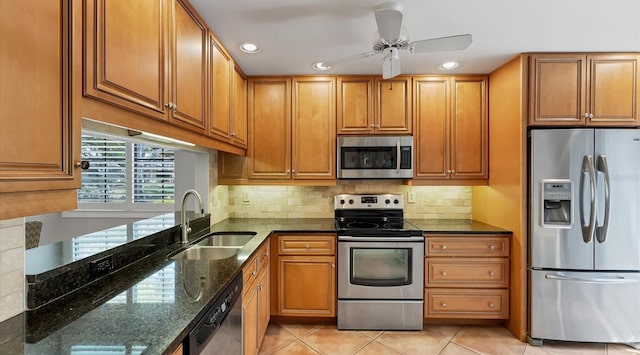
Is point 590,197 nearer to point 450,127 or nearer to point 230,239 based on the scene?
point 450,127

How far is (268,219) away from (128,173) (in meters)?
1.76

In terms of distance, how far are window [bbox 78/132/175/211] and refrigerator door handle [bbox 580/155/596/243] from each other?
3995mm

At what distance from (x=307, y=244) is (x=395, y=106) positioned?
5.25 feet

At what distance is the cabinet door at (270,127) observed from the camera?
3006 mm

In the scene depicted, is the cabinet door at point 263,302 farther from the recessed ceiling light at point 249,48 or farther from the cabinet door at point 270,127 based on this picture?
the recessed ceiling light at point 249,48

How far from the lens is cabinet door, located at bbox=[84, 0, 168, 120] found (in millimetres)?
991

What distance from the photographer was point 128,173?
348 centimetres

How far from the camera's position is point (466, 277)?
2668mm

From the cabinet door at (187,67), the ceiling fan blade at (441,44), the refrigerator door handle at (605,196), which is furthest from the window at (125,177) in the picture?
the refrigerator door handle at (605,196)

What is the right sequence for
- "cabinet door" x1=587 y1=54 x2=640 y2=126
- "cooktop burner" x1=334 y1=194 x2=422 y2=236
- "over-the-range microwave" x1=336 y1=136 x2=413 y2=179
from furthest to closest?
"cooktop burner" x1=334 y1=194 x2=422 y2=236
"over-the-range microwave" x1=336 y1=136 x2=413 y2=179
"cabinet door" x1=587 y1=54 x2=640 y2=126

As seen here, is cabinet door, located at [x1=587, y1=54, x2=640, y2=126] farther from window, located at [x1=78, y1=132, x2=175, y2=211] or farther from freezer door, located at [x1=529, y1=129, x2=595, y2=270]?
window, located at [x1=78, y1=132, x2=175, y2=211]

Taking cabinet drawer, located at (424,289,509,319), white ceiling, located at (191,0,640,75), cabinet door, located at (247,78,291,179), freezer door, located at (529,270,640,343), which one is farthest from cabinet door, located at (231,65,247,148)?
freezer door, located at (529,270,640,343)

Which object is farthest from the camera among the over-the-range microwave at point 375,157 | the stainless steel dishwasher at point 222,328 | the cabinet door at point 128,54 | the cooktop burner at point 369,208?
the cooktop burner at point 369,208

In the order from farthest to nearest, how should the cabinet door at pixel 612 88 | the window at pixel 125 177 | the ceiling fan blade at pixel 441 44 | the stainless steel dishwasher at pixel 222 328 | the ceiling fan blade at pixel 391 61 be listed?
the window at pixel 125 177 → the cabinet door at pixel 612 88 → the ceiling fan blade at pixel 391 61 → the ceiling fan blade at pixel 441 44 → the stainless steel dishwasher at pixel 222 328
